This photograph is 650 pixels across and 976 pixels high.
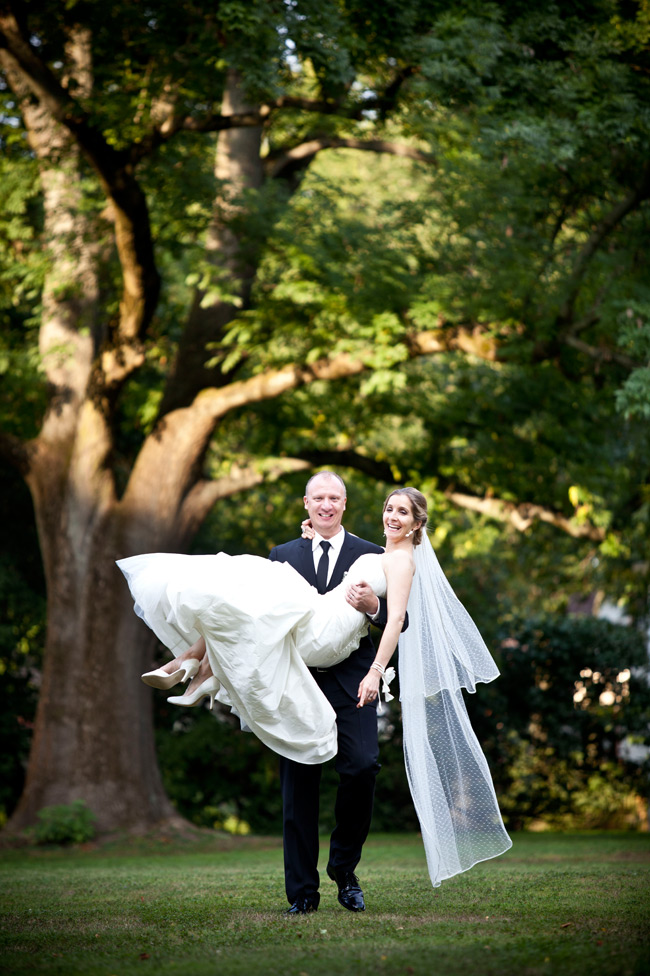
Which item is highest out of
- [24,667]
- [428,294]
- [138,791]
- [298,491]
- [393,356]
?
[428,294]

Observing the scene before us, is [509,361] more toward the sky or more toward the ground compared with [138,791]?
more toward the sky

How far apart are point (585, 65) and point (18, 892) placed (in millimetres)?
8220

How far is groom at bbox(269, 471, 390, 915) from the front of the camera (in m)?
5.49

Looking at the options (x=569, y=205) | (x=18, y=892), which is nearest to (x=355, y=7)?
(x=569, y=205)

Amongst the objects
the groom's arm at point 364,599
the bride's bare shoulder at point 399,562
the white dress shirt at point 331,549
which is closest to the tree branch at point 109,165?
the white dress shirt at point 331,549

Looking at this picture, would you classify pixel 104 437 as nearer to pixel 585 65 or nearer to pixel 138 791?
pixel 138 791

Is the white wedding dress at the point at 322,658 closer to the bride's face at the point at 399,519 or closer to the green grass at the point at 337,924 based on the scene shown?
the bride's face at the point at 399,519

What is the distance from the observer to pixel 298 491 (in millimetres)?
14656

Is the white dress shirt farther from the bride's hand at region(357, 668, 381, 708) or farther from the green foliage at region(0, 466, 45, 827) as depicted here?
the green foliage at region(0, 466, 45, 827)

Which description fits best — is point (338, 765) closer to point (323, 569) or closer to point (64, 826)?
point (323, 569)

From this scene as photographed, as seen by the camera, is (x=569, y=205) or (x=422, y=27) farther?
(x=569, y=205)

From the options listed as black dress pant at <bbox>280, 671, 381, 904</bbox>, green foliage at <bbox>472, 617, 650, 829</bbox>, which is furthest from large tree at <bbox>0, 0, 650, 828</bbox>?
black dress pant at <bbox>280, 671, 381, 904</bbox>

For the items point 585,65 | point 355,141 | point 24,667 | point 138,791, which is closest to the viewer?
point 585,65

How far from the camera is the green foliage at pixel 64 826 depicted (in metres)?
11.6
